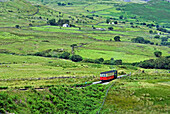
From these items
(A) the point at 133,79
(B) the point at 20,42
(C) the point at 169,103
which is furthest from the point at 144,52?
(C) the point at 169,103

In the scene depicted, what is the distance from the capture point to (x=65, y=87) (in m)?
60.6

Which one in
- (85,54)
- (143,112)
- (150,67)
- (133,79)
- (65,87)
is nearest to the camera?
(143,112)

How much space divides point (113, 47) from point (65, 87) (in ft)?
464

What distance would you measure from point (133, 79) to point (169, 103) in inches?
867

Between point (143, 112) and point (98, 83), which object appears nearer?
point (143, 112)

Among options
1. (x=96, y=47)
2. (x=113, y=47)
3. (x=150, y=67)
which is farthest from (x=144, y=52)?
(x=150, y=67)

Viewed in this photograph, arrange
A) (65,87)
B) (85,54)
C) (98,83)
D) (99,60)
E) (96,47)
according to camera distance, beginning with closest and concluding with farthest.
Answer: (65,87) < (98,83) < (99,60) < (85,54) < (96,47)

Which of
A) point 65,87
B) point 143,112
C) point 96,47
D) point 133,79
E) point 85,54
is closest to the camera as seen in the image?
point 143,112

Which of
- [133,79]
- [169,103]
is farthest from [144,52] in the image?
[169,103]

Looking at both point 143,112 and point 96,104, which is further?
point 96,104

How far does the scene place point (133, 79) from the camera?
77375 millimetres

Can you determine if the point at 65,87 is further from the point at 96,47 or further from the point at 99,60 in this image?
the point at 96,47

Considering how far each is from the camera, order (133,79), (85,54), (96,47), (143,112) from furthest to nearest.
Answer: (96,47) → (85,54) → (133,79) → (143,112)

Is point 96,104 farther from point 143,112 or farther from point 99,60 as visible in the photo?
point 99,60
